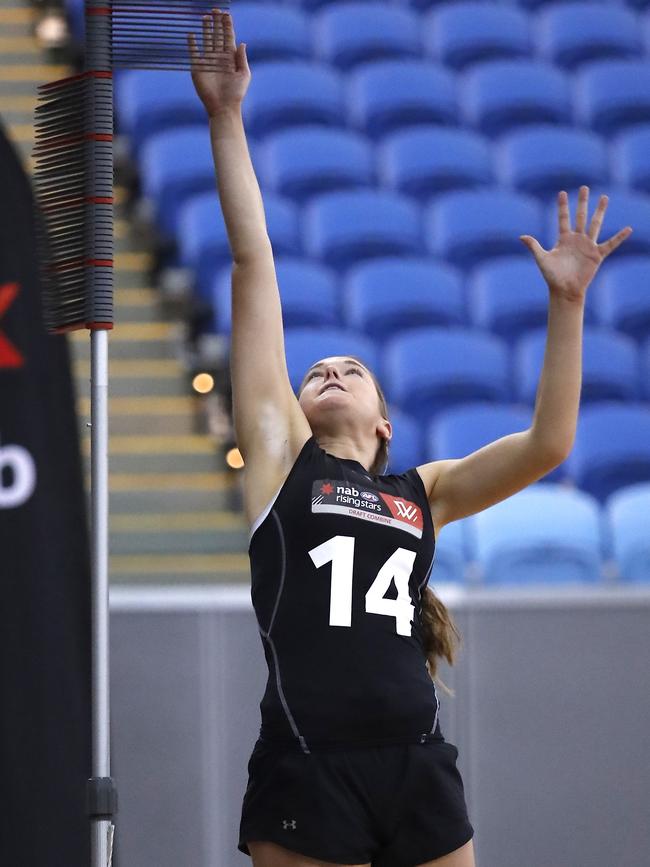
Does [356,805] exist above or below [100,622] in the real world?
below

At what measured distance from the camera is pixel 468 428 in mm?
4852

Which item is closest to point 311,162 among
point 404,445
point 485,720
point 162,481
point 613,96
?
point 613,96

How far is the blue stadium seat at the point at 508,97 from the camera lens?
7.03 meters

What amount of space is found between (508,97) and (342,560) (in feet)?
17.5

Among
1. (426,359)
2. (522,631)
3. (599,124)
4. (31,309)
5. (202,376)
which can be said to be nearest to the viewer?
(31,309)

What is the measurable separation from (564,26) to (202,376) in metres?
3.96

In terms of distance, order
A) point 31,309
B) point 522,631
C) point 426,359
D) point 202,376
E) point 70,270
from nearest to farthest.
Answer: point 70,270
point 31,309
point 522,631
point 202,376
point 426,359

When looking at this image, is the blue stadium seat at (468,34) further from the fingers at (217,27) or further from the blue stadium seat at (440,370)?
the fingers at (217,27)

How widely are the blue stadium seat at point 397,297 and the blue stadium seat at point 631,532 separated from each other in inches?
61.3

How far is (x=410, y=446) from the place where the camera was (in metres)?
4.78

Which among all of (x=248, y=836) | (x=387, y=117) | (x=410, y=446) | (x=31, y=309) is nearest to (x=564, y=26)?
(x=387, y=117)

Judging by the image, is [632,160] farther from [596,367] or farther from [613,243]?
[613,243]

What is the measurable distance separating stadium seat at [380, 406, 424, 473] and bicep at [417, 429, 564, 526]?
2.12 metres

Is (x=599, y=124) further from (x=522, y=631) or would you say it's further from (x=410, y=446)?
(x=522, y=631)
